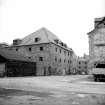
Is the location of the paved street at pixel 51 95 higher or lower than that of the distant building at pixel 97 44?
lower

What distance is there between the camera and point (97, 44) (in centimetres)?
2700

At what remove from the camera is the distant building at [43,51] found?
41188 millimetres

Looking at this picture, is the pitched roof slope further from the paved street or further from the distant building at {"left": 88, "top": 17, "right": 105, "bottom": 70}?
the paved street

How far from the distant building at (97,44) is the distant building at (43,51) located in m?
15.0

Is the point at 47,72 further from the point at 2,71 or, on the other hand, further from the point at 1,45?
the point at 1,45

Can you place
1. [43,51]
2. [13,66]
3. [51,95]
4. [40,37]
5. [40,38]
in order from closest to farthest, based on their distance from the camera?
[51,95]
[13,66]
[43,51]
[40,38]
[40,37]

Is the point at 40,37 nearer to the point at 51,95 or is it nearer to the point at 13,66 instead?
the point at 13,66

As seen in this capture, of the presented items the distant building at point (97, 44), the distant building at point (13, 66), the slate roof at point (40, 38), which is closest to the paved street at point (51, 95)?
the distant building at point (97, 44)

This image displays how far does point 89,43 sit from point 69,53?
26876 millimetres

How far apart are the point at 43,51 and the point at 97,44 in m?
17.9

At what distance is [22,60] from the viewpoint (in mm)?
36438

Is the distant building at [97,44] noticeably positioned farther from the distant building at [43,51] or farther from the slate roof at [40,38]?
the slate roof at [40,38]

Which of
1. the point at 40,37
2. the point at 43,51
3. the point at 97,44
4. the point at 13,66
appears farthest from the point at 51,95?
the point at 40,37

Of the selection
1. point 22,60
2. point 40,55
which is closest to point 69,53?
point 40,55
